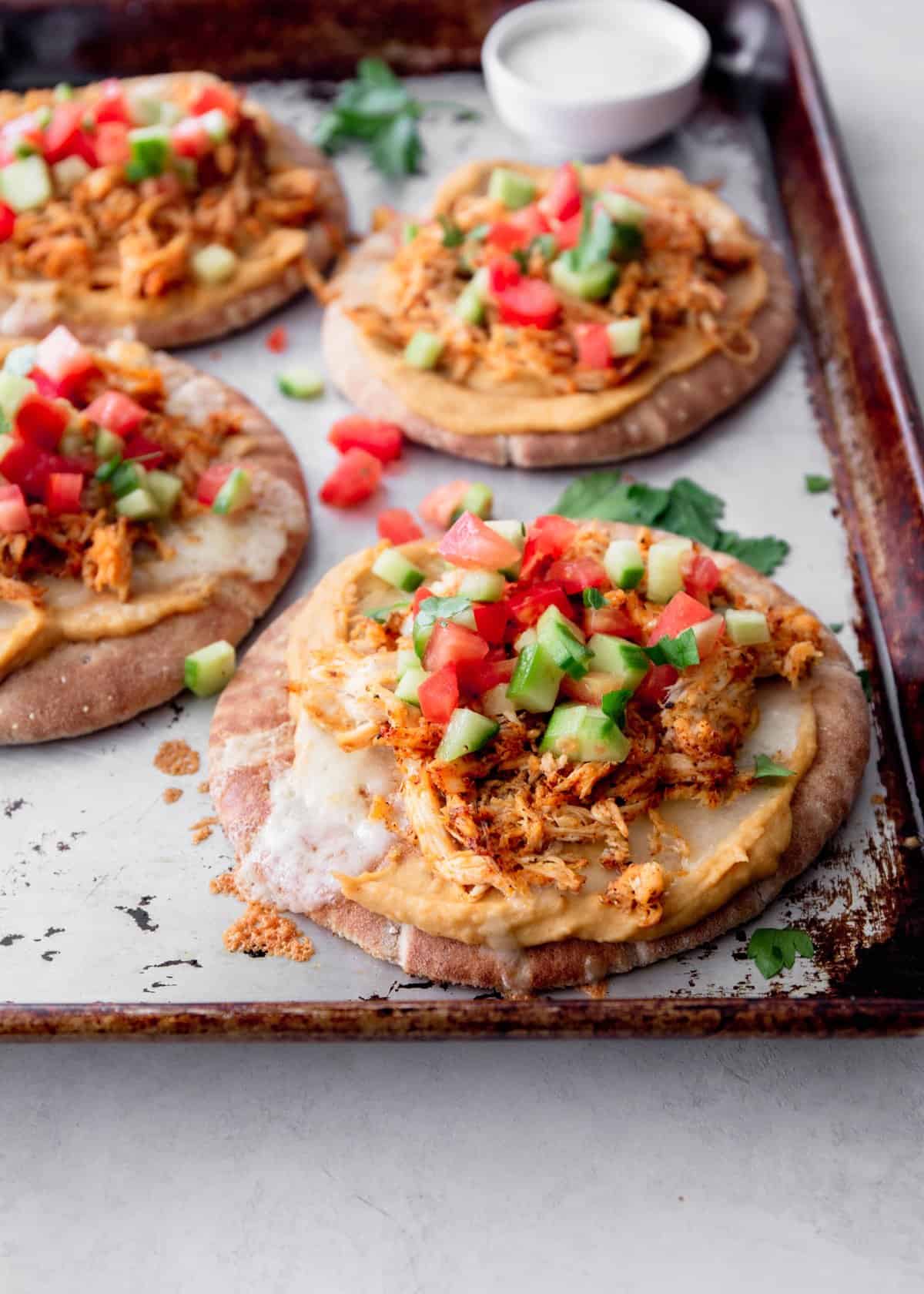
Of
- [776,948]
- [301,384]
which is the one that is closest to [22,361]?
[301,384]

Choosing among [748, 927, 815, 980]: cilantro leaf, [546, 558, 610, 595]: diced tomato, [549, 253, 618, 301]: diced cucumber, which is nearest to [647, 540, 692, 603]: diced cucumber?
[546, 558, 610, 595]: diced tomato

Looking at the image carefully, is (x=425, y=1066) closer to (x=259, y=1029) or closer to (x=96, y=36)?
(x=259, y=1029)

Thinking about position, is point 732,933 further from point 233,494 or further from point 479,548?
point 233,494

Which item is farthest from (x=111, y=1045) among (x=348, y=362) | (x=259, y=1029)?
(x=348, y=362)

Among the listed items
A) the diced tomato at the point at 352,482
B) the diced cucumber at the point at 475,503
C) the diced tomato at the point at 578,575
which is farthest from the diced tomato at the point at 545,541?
the diced tomato at the point at 352,482

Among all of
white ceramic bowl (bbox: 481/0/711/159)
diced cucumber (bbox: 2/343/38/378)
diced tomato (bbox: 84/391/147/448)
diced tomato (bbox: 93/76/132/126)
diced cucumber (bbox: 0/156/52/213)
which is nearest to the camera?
diced tomato (bbox: 84/391/147/448)

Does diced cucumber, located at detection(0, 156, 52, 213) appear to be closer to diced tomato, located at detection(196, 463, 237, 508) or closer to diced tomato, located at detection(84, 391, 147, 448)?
diced tomato, located at detection(84, 391, 147, 448)
